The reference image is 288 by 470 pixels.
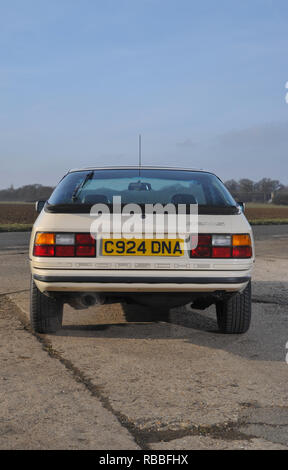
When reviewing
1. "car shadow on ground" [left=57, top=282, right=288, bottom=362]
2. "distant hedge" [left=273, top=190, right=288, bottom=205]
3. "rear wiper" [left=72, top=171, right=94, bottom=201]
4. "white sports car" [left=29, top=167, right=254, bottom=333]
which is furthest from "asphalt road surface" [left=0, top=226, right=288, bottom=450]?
"distant hedge" [left=273, top=190, right=288, bottom=205]

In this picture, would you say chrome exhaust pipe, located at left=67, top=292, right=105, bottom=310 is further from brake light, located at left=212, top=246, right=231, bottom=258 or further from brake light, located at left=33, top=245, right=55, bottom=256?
brake light, located at left=212, top=246, right=231, bottom=258

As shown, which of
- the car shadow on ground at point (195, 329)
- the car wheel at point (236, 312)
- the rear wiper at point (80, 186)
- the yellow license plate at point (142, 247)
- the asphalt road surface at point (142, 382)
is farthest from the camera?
the rear wiper at point (80, 186)

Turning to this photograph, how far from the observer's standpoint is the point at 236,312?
436 cm

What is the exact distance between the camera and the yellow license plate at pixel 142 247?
388 centimetres

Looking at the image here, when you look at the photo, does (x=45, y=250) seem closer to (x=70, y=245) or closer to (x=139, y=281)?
(x=70, y=245)

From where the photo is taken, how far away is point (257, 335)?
4562 mm

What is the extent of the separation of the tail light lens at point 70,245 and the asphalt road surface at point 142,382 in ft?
2.37

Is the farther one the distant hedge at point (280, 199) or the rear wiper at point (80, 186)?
the distant hedge at point (280, 199)

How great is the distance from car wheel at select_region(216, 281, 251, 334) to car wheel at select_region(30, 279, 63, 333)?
1.33 meters

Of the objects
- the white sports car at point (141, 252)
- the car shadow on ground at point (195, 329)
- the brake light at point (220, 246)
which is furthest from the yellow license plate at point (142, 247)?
the car shadow on ground at point (195, 329)

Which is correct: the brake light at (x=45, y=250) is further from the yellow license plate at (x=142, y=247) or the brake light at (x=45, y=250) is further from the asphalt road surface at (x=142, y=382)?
the asphalt road surface at (x=142, y=382)

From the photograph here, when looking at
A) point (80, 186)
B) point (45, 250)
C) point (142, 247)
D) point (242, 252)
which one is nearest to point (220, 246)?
point (242, 252)

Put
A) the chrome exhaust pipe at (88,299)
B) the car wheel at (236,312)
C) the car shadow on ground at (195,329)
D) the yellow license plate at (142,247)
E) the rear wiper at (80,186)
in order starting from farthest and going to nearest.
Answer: the rear wiper at (80,186)
the car wheel at (236,312)
the car shadow on ground at (195,329)
the chrome exhaust pipe at (88,299)
the yellow license plate at (142,247)
